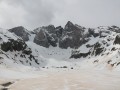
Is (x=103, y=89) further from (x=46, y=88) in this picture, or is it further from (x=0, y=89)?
(x=0, y=89)

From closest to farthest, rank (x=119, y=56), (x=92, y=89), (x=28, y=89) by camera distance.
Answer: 1. (x=92, y=89)
2. (x=28, y=89)
3. (x=119, y=56)

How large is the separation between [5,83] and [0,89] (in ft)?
26.8

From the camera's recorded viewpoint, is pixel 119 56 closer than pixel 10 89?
No

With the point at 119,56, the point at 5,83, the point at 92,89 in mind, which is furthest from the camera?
the point at 119,56

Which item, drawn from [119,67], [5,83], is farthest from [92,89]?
[119,67]

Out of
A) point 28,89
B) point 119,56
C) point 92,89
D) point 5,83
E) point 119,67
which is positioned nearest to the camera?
point 92,89

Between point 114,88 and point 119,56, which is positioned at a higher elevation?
point 119,56

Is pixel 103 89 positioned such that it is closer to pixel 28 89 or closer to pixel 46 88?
pixel 46 88

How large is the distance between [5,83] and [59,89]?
553 inches

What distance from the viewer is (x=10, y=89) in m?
37.1

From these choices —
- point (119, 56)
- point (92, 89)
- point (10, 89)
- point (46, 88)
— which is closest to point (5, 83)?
point (10, 89)

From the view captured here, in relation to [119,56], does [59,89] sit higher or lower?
lower

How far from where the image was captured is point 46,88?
1417 inches

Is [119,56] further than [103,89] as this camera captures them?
Yes
